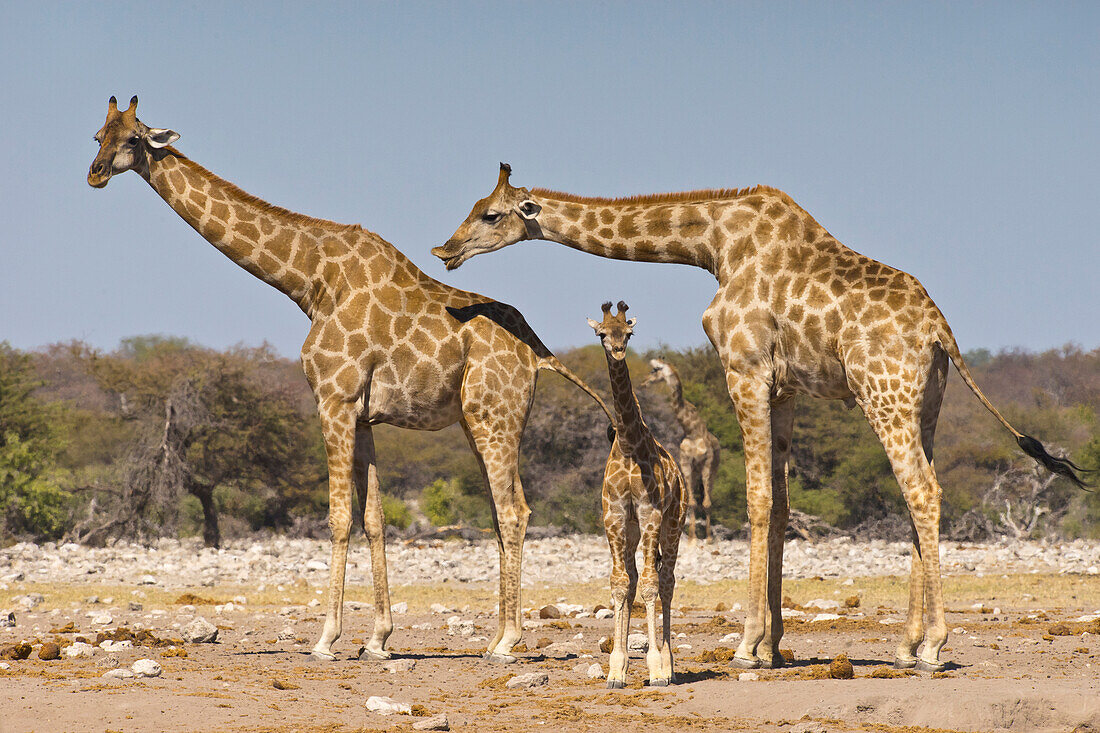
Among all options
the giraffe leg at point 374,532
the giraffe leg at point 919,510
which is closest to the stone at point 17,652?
the giraffe leg at point 374,532

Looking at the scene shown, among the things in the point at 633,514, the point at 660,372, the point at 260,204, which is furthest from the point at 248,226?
the point at 660,372

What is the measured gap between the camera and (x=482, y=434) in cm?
998

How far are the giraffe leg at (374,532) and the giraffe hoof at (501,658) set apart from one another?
901 mm

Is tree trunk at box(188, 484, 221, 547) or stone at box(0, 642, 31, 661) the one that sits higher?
tree trunk at box(188, 484, 221, 547)

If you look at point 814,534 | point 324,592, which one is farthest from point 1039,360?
point 324,592

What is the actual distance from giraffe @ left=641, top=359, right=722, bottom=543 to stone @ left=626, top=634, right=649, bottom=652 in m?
10.9

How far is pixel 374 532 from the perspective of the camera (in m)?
10.2

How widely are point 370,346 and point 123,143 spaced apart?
2.96 metres

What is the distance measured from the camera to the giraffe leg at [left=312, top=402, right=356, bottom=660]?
9844 mm

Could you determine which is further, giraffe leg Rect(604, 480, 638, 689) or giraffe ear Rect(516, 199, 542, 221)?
giraffe ear Rect(516, 199, 542, 221)

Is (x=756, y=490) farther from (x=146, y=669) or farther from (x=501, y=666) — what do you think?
(x=146, y=669)

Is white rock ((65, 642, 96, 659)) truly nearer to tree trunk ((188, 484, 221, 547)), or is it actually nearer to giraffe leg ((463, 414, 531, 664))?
giraffe leg ((463, 414, 531, 664))

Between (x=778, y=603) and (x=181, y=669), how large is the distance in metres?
4.72

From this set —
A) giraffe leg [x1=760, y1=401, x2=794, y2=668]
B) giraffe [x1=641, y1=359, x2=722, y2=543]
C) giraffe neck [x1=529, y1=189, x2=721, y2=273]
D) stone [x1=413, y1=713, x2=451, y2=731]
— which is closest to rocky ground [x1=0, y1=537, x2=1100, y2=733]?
stone [x1=413, y1=713, x2=451, y2=731]
